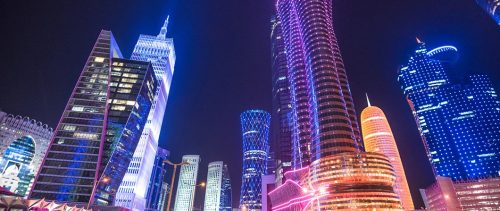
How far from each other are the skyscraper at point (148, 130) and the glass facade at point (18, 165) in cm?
7068

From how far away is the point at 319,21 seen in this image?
477 feet

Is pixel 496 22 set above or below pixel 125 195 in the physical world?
above

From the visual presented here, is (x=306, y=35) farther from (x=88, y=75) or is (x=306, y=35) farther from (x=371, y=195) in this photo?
(x=88, y=75)

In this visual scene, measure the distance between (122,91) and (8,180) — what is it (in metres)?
98.1

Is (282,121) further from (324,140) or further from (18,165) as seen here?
(18,165)

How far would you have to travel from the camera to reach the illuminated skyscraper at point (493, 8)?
11136 cm

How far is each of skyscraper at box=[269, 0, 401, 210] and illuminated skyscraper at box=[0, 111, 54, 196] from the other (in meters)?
128

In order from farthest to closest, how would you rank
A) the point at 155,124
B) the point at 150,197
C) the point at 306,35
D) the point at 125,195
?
the point at 150,197 → the point at 155,124 → the point at 306,35 → the point at 125,195

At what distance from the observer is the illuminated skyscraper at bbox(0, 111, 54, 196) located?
6033 inches

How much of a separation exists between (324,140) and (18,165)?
561 ft

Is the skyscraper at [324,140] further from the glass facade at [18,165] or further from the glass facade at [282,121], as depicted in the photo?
the glass facade at [18,165]

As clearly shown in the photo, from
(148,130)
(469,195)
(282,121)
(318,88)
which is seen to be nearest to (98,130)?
(148,130)

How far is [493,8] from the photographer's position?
113062mm

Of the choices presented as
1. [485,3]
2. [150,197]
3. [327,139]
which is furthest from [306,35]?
[150,197]
